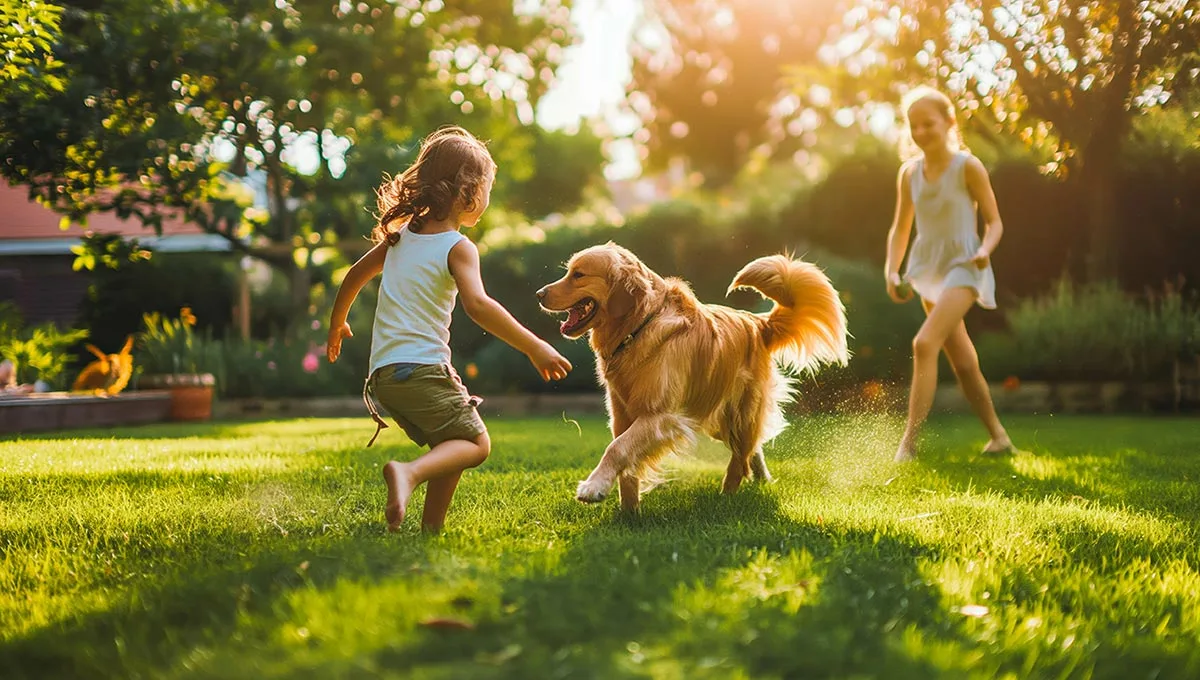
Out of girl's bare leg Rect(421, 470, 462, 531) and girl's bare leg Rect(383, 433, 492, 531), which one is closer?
girl's bare leg Rect(383, 433, 492, 531)

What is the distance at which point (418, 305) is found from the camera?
11.9 ft

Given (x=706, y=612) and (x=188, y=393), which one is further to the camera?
(x=188, y=393)

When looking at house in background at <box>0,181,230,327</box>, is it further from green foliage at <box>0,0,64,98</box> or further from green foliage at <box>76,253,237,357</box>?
green foliage at <box>0,0,64,98</box>

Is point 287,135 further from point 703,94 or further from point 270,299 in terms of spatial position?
point 703,94

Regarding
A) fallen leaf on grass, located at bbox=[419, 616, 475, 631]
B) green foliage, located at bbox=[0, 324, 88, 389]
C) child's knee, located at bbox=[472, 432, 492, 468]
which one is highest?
child's knee, located at bbox=[472, 432, 492, 468]

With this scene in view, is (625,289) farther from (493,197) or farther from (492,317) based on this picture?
(493,197)

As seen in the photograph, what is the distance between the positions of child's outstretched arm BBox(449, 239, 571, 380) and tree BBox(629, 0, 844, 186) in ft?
117

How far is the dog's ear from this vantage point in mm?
4219

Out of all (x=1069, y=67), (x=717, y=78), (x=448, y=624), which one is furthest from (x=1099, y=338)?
(x=717, y=78)

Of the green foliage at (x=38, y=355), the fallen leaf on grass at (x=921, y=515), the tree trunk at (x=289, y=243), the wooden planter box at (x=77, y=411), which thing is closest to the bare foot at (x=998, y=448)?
the fallen leaf on grass at (x=921, y=515)

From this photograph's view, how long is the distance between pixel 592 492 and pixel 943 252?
3530 millimetres

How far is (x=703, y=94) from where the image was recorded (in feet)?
126

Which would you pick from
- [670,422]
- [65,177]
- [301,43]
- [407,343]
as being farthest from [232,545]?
[301,43]

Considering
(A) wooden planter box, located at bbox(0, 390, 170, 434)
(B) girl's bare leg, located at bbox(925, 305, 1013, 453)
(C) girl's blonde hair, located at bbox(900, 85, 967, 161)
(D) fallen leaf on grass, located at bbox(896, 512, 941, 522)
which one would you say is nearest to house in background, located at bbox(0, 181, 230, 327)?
(A) wooden planter box, located at bbox(0, 390, 170, 434)
